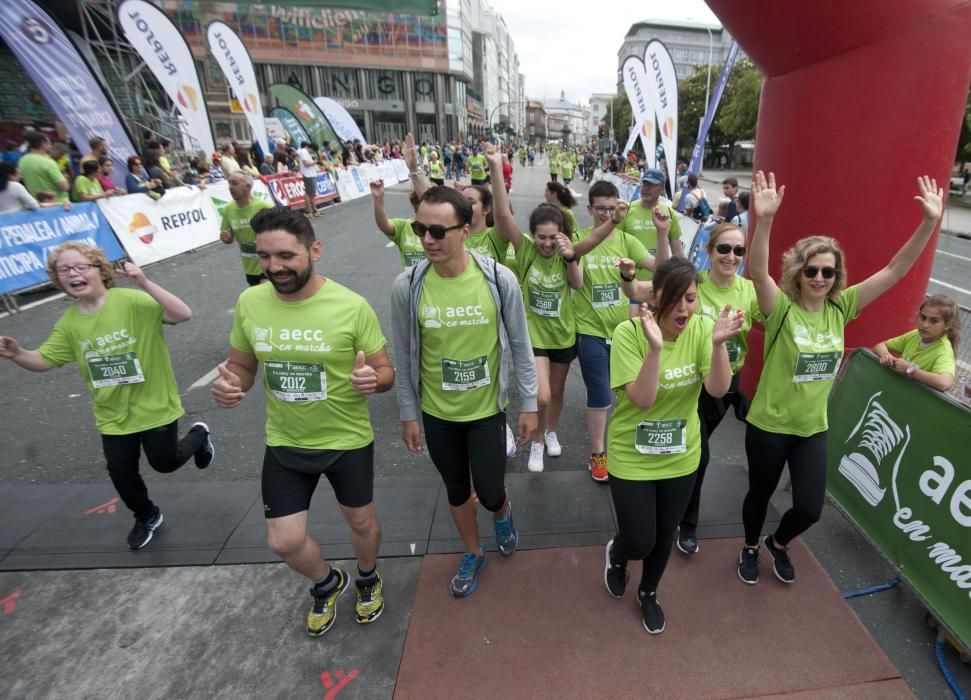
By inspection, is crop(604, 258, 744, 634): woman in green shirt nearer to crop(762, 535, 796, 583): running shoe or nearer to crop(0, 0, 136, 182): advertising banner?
crop(762, 535, 796, 583): running shoe

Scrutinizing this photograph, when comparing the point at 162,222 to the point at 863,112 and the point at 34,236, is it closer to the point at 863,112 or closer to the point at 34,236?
the point at 34,236

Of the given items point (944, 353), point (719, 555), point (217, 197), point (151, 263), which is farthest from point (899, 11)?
point (217, 197)

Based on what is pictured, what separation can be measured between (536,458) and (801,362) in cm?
206

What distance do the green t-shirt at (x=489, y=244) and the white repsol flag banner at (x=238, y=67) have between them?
14.2 meters

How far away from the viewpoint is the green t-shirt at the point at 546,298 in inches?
148

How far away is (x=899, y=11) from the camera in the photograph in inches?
132

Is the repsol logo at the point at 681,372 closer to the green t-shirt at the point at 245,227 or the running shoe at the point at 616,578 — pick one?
the running shoe at the point at 616,578

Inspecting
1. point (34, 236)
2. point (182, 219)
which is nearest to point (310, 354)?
point (34, 236)

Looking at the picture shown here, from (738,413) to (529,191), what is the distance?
23459 mm

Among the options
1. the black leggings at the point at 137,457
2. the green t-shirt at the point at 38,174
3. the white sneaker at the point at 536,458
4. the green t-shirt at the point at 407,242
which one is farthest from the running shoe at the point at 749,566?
the green t-shirt at the point at 38,174

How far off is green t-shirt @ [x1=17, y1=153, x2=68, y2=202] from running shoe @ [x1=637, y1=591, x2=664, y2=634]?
10285 millimetres

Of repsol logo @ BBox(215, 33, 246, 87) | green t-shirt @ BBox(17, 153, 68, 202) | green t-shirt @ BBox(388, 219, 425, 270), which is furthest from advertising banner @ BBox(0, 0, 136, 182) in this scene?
green t-shirt @ BBox(388, 219, 425, 270)

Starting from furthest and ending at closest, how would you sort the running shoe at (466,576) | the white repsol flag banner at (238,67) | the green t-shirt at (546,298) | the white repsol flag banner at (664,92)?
the white repsol flag banner at (238,67) < the white repsol flag banner at (664,92) < the green t-shirt at (546,298) < the running shoe at (466,576)

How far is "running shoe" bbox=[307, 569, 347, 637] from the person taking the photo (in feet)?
8.83
